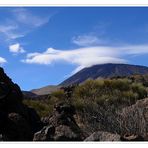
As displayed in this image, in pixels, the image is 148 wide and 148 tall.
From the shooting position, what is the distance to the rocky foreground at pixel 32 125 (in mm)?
6318

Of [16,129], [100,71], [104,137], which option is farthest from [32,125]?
[100,71]

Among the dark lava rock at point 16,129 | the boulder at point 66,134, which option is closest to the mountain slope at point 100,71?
the dark lava rock at point 16,129

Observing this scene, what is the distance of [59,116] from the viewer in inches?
307

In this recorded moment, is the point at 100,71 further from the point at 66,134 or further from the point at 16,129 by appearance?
the point at 66,134

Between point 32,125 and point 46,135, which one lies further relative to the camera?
point 32,125

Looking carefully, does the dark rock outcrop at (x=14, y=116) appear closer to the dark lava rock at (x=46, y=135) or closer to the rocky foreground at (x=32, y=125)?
the rocky foreground at (x=32, y=125)

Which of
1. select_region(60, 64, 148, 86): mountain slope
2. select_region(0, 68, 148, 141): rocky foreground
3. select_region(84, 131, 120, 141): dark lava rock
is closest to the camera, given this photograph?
select_region(84, 131, 120, 141): dark lava rock

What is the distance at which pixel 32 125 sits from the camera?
8.19m

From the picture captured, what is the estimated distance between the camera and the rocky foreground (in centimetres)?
632

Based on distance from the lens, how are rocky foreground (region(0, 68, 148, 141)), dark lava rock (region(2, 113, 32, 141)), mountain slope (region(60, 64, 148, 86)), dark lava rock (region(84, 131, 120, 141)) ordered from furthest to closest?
mountain slope (region(60, 64, 148, 86)) → dark lava rock (region(2, 113, 32, 141)) → rocky foreground (region(0, 68, 148, 141)) → dark lava rock (region(84, 131, 120, 141))

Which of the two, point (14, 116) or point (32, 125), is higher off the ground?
point (14, 116)

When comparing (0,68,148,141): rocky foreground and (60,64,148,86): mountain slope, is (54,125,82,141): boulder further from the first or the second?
(60,64,148,86): mountain slope

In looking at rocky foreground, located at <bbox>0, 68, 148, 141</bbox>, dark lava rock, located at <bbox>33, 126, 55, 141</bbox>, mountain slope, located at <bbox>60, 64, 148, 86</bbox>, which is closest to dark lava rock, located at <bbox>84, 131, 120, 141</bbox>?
rocky foreground, located at <bbox>0, 68, 148, 141</bbox>
